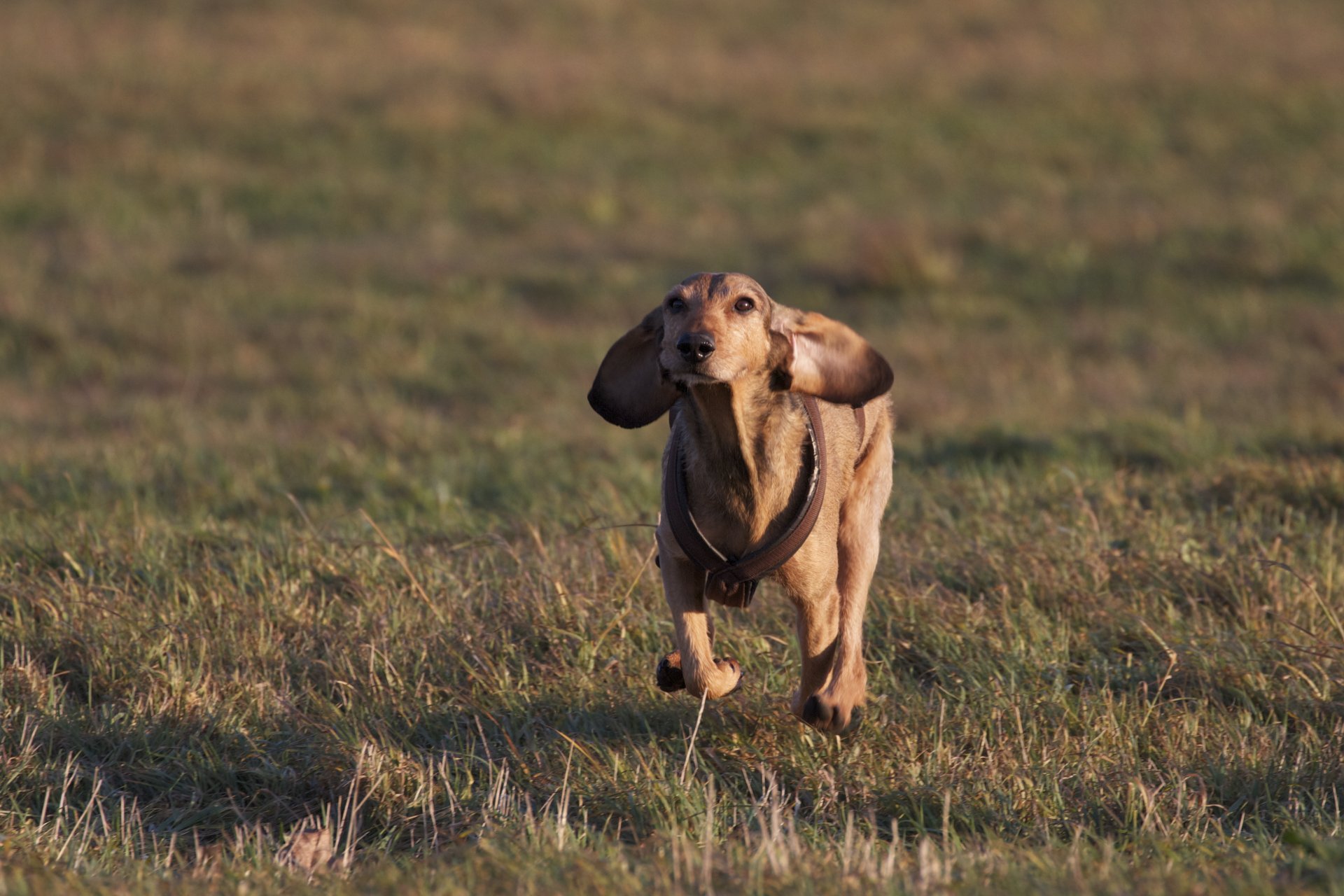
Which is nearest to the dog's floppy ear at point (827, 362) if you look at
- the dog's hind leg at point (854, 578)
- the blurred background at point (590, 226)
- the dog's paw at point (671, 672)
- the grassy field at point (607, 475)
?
the dog's hind leg at point (854, 578)

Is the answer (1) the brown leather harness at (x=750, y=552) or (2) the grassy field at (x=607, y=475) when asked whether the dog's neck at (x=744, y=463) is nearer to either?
(1) the brown leather harness at (x=750, y=552)

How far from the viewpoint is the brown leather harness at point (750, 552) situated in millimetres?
4074

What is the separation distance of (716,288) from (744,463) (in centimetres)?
50

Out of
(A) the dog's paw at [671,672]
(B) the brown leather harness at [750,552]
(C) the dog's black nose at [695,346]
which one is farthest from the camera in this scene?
(A) the dog's paw at [671,672]

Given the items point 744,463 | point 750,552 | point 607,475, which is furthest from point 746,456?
point 607,475

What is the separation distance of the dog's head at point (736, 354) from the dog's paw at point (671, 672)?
704mm

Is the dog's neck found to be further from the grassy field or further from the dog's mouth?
the grassy field

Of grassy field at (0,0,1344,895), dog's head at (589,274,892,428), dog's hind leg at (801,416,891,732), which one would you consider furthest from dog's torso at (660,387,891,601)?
grassy field at (0,0,1344,895)

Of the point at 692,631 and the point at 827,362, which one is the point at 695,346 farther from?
the point at 692,631

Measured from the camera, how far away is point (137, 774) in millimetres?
4309

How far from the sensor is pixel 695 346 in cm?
373

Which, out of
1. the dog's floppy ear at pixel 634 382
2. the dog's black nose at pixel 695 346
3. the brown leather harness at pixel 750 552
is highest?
the dog's black nose at pixel 695 346

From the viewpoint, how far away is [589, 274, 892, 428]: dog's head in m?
3.85

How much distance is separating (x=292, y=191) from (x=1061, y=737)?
12860 millimetres
